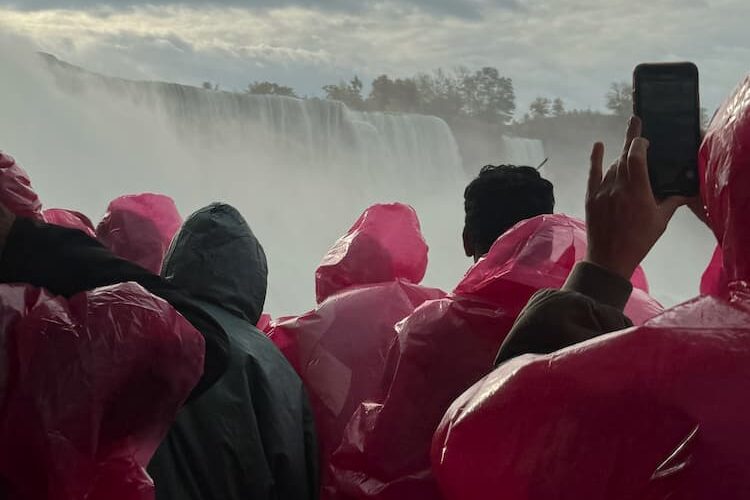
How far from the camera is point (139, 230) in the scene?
279cm

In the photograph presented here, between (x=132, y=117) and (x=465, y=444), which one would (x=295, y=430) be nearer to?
(x=465, y=444)

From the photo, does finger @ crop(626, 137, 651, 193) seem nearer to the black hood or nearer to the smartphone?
the smartphone

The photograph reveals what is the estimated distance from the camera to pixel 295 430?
5.89ft

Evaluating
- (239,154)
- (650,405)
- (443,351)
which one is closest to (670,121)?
(650,405)

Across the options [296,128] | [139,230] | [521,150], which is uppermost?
[139,230]

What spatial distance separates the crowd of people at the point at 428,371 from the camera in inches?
29.7

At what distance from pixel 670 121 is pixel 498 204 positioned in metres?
0.93

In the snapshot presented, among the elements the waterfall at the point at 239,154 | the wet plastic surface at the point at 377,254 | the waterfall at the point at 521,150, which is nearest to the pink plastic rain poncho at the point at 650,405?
the wet plastic surface at the point at 377,254

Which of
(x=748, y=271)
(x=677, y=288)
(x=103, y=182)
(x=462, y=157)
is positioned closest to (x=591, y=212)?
(x=748, y=271)

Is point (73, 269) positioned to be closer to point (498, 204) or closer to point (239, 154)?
point (498, 204)

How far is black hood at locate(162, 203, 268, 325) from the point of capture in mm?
1790

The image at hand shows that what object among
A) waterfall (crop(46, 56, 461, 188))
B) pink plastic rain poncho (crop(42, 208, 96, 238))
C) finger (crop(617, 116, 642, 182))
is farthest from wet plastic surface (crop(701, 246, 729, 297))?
waterfall (crop(46, 56, 461, 188))

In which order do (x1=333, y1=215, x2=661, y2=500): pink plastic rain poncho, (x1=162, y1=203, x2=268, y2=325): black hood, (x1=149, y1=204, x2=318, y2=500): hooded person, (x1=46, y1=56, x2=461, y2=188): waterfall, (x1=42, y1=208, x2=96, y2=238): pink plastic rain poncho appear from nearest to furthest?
(x1=333, y1=215, x2=661, y2=500): pink plastic rain poncho → (x1=149, y1=204, x2=318, y2=500): hooded person → (x1=162, y1=203, x2=268, y2=325): black hood → (x1=42, y1=208, x2=96, y2=238): pink plastic rain poncho → (x1=46, y1=56, x2=461, y2=188): waterfall

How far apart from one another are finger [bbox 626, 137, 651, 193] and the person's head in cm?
94
